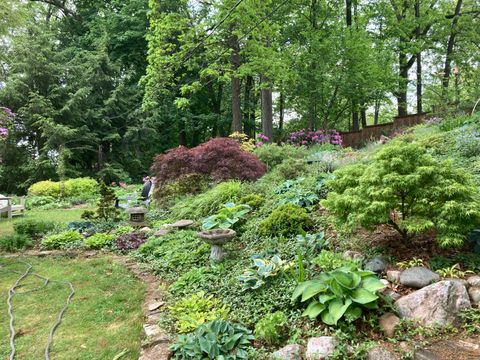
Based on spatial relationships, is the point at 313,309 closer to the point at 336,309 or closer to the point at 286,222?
the point at 336,309

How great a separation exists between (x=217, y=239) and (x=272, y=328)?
1.64 meters

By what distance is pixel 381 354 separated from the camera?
220 cm

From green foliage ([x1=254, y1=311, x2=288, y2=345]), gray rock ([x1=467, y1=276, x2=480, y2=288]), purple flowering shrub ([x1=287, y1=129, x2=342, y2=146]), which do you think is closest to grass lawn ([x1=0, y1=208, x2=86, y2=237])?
green foliage ([x1=254, y1=311, x2=288, y2=345])

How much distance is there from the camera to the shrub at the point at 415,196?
9.14 ft

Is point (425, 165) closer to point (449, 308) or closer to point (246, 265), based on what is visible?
point (449, 308)

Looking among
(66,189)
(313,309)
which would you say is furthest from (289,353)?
(66,189)

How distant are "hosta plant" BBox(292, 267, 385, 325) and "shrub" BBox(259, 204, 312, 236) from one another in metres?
1.41

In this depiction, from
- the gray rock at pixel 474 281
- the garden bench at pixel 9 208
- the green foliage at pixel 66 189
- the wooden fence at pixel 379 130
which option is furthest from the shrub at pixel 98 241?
the wooden fence at pixel 379 130

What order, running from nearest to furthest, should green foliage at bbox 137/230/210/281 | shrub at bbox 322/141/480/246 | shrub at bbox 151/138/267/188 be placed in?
shrub at bbox 322/141/480/246, green foliage at bbox 137/230/210/281, shrub at bbox 151/138/267/188

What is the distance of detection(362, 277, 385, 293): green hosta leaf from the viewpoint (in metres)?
2.52

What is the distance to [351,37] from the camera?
43.3 feet

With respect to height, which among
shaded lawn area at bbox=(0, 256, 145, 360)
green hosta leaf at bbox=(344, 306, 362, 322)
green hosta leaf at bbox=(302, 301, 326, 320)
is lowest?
shaded lawn area at bbox=(0, 256, 145, 360)

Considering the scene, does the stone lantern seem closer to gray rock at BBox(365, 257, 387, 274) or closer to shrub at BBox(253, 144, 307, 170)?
shrub at BBox(253, 144, 307, 170)

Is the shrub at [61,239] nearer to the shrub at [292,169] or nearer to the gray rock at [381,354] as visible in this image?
the shrub at [292,169]
